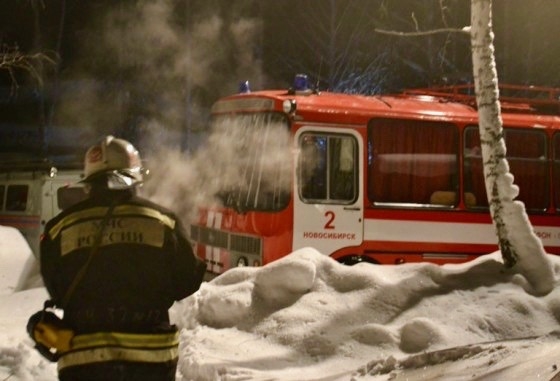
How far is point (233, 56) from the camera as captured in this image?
3086 cm

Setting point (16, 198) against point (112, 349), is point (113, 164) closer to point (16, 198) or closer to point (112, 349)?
point (112, 349)

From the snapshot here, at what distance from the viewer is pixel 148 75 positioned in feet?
106

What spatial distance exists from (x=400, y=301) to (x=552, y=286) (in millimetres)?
1502

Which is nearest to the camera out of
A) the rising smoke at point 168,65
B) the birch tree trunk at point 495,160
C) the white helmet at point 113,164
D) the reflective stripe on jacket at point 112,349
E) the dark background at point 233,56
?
the reflective stripe on jacket at point 112,349

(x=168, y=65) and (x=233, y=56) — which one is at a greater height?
(x=233, y=56)

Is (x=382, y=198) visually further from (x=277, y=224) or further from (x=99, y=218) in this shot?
(x=99, y=218)

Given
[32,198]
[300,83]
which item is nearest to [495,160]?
[300,83]

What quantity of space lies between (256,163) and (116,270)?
6997 millimetres

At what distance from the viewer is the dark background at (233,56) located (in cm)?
3145

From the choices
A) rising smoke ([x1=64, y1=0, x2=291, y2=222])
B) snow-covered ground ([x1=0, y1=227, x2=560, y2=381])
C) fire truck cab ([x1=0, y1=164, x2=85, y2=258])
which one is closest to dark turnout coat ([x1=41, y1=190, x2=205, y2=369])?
snow-covered ground ([x1=0, y1=227, x2=560, y2=381])

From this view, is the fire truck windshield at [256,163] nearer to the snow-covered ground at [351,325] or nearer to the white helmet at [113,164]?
the snow-covered ground at [351,325]

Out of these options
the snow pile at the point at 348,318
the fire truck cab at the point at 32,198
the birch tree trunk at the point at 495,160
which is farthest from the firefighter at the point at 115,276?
the fire truck cab at the point at 32,198

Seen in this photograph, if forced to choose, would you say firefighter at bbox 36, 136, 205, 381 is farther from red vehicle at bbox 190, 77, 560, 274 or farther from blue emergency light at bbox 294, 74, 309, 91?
blue emergency light at bbox 294, 74, 309, 91

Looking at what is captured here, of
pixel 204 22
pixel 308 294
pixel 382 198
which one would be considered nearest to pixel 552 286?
pixel 308 294
